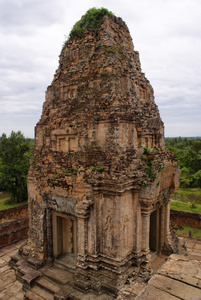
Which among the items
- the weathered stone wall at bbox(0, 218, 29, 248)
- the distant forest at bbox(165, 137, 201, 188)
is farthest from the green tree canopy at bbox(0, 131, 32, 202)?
the distant forest at bbox(165, 137, 201, 188)

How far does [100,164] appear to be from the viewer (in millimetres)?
7766

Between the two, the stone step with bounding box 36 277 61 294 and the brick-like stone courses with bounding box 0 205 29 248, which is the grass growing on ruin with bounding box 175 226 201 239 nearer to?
the stone step with bounding box 36 277 61 294

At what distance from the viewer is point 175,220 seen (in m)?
16.5

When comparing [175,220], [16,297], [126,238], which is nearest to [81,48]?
[126,238]

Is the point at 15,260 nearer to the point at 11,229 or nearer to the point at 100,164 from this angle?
the point at 11,229

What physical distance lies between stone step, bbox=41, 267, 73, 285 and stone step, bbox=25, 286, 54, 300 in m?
0.52

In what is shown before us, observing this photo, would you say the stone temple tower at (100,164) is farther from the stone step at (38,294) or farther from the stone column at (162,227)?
the stone step at (38,294)

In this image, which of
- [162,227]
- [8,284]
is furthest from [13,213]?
[162,227]

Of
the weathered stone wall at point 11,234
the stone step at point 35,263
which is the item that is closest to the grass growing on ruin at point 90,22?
the stone step at point 35,263

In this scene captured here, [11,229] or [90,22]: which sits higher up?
[90,22]

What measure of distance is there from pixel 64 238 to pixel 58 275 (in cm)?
159

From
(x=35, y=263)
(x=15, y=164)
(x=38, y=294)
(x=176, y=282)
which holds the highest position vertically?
(x=176, y=282)

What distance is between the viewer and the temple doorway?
372 inches

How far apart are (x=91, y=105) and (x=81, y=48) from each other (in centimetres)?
257
